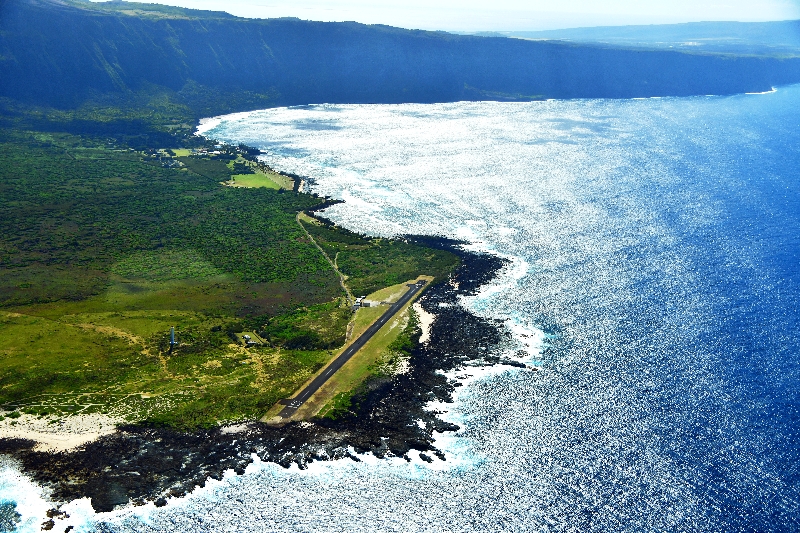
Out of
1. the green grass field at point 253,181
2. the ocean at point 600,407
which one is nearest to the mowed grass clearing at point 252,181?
the green grass field at point 253,181

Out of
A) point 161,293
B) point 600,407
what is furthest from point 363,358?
point 161,293

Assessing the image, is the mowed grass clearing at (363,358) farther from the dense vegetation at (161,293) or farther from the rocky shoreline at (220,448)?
the dense vegetation at (161,293)

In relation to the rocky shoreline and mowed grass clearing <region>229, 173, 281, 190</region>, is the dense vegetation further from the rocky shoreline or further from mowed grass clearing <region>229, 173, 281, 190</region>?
mowed grass clearing <region>229, 173, 281, 190</region>

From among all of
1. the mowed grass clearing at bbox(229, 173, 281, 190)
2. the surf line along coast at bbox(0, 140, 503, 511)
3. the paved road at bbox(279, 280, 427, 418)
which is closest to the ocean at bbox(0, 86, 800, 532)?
the surf line along coast at bbox(0, 140, 503, 511)

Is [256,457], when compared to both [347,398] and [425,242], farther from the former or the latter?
[425,242]

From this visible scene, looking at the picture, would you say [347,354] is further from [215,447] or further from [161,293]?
[161,293]

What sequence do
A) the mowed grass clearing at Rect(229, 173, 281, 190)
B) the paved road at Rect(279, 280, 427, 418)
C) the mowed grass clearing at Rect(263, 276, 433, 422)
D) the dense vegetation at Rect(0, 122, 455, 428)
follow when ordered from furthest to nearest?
the mowed grass clearing at Rect(229, 173, 281, 190)
the dense vegetation at Rect(0, 122, 455, 428)
the paved road at Rect(279, 280, 427, 418)
the mowed grass clearing at Rect(263, 276, 433, 422)
